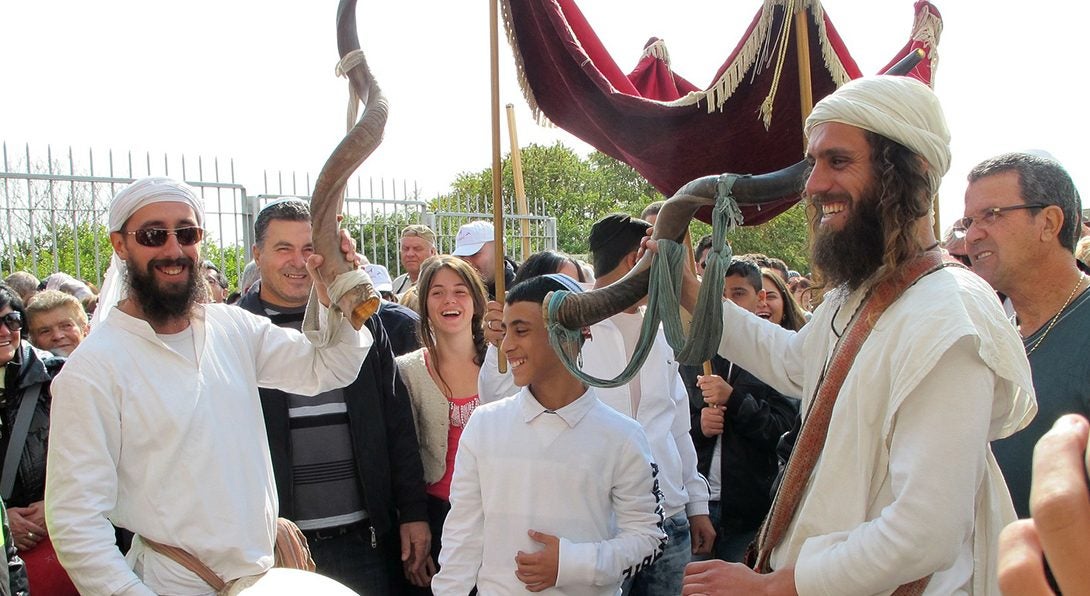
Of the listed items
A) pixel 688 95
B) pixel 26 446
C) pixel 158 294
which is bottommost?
pixel 26 446

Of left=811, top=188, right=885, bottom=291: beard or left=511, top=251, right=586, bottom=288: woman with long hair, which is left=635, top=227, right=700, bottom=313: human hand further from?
left=511, top=251, right=586, bottom=288: woman with long hair

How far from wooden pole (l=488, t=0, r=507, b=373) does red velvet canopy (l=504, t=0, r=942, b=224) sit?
264 mm

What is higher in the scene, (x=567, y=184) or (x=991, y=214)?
(x=567, y=184)

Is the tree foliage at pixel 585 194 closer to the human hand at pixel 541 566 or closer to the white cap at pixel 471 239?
the white cap at pixel 471 239

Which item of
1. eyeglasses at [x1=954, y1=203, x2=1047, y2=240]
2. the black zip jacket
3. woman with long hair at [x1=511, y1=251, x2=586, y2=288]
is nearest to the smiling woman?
the black zip jacket

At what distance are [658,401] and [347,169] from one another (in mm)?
1716

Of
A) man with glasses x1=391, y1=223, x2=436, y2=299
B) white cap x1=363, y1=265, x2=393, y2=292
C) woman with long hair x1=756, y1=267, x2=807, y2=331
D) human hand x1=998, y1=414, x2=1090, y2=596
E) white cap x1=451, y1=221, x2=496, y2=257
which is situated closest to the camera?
human hand x1=998, y1=414, x2=1090, y2=596

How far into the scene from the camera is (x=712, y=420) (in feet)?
13.1

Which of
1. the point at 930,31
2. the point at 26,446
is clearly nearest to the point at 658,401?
the point at 930,31

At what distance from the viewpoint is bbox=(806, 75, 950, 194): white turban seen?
1.99 m

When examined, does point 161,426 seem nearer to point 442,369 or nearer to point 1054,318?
point 442,369

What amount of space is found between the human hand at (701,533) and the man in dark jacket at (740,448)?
0.56ft

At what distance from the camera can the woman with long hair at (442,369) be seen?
12.3 ft

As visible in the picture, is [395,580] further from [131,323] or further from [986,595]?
[986,595]
